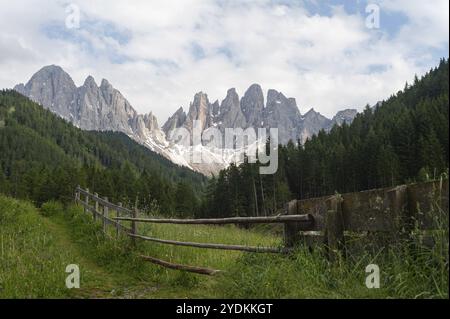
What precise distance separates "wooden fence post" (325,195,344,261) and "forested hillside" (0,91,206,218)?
55794 mm

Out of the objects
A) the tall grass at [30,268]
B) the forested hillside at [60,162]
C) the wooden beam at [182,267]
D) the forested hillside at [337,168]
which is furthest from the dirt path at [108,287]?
the forested hillside at [337,168]

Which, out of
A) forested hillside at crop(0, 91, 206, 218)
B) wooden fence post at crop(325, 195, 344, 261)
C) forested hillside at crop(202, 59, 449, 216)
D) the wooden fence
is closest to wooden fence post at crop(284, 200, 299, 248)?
the wooden fence

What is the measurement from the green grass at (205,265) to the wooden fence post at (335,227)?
6.6 inches

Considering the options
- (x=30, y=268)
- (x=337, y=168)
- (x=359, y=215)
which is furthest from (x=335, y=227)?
(x=337, y=168)

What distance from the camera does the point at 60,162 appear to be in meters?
151

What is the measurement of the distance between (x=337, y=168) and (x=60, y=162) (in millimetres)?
109592

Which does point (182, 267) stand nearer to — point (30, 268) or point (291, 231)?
point (30, 268)

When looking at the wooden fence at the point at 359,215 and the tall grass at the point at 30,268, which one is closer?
the wooden fence at the point at 359,215

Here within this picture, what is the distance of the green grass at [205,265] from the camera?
153 inches

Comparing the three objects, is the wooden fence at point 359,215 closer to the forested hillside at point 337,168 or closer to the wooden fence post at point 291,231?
the wooden fence post at point 291,231

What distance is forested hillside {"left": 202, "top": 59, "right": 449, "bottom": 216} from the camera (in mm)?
63375

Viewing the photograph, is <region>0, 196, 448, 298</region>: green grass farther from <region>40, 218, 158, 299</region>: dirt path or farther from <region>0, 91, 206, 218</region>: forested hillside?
<region>0, 91, 206, 218</region>: forested hillside

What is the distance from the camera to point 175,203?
84750 mm
